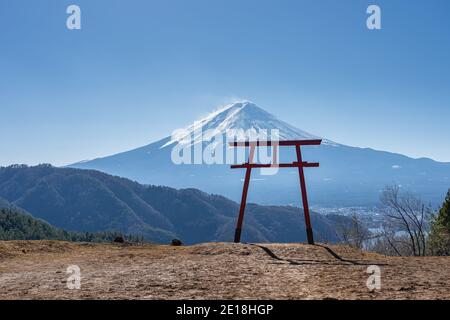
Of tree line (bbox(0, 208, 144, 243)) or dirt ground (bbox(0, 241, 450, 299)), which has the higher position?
dirt ground (bbox(0, 241, 450, 299))

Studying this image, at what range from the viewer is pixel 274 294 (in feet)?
24.7

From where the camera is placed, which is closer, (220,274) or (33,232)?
(220,274)

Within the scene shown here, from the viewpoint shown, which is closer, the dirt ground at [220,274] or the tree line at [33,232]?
the dirt ground at [220,274]

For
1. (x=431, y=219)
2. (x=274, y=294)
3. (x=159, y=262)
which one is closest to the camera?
(x=274, y=294)

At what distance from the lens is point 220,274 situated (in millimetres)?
9672

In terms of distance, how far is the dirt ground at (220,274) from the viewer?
25.1 ft

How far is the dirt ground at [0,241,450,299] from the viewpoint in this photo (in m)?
7.66

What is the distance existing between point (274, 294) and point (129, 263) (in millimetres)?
5885

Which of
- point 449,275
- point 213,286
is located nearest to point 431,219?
point 449,275

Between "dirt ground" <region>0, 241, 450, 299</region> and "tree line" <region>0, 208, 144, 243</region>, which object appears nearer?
"dirt ground" <region>0, 241, 450, 299</region>

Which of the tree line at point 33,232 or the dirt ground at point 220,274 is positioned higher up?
the dirt ground at point 220,274
